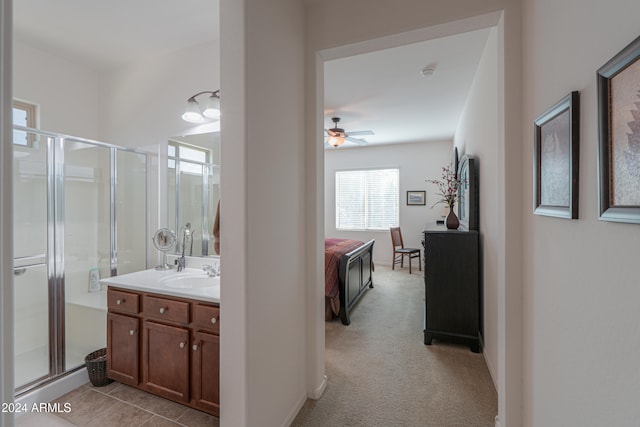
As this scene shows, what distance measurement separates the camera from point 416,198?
6.45 meters

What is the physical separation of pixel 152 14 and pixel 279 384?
284 cm

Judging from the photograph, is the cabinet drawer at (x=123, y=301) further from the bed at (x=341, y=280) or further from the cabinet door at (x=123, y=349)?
the bed at (x=341, y=280)

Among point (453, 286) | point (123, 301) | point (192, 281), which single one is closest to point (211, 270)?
point (192, 281)

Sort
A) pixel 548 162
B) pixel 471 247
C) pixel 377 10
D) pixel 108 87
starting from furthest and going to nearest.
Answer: pixel 108 87 → pixel 471 247 → pixel 377 10 → pixel 548 162

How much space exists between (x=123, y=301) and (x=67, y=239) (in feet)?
3.39

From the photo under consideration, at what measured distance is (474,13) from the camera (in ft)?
5.27

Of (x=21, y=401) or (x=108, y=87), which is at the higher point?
(x=108, y=87)

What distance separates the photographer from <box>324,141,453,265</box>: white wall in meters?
6.30

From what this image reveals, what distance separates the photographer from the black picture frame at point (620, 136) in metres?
0.70

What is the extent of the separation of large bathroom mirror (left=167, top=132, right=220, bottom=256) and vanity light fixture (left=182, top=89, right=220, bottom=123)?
0.67 ft

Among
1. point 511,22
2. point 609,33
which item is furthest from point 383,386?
point 511,22

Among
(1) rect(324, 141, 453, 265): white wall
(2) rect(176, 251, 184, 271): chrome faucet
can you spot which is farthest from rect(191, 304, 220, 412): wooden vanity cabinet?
(1) rect(324, 141, 453, 265): white wall

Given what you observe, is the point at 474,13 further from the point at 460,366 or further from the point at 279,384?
the point at 460,366

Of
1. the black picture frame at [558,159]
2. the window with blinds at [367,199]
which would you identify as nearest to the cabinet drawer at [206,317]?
the black picture frame at [558,159]
